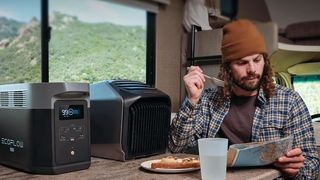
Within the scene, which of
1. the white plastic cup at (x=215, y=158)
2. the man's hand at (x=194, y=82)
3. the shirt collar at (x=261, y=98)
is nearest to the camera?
the white plastic cup at (x=215, y=158)

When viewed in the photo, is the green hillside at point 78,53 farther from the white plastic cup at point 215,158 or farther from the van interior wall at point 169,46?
the white plastic cup at point 215,158

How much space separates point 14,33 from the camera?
2.00 metres

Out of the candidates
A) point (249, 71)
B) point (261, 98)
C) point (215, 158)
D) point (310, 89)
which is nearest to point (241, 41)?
point (249, 71)

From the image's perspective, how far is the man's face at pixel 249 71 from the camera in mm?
1287

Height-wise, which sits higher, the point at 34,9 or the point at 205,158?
the point at 34,9

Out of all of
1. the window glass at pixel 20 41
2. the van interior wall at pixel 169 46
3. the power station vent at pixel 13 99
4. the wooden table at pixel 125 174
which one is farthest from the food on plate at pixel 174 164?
the van interior wall at pixel 169 46

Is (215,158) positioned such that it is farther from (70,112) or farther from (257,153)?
(70,112)

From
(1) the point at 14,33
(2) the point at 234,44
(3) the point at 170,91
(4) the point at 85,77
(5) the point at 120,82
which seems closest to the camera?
(5) the point at 120,82

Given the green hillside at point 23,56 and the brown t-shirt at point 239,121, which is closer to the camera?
the brown t-shirt at point 239,121

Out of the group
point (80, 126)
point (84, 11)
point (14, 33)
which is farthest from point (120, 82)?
point (84, 11)

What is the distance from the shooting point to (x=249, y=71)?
1292 millimetres

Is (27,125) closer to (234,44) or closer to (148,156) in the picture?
(148,156)

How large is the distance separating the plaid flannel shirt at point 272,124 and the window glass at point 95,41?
111 centimetres

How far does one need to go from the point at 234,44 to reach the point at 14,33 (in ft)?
4.35
